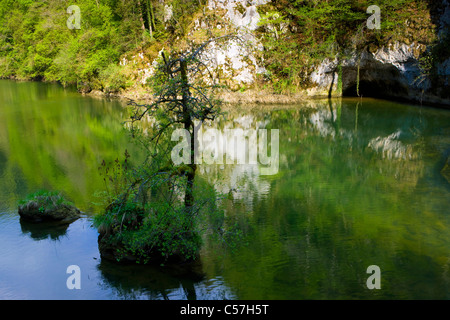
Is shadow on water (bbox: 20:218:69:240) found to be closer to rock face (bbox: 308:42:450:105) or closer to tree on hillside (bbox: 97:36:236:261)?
tree on hillside (bbox: 97:36:236:261)

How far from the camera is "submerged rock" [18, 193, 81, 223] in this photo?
10898 millimetres

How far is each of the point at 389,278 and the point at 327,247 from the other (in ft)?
5.45

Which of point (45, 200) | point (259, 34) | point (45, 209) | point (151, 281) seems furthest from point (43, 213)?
point (259, 34)

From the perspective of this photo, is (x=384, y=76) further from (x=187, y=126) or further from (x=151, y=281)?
(x=151, y=281)

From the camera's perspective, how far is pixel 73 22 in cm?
4409

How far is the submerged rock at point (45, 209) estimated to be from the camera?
1090cm

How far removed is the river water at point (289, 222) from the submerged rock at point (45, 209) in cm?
33

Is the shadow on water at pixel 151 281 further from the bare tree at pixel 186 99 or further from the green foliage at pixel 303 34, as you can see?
the green foliage at pixel 303 34

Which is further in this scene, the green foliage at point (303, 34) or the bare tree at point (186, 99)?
the green foliage at point (303, 34)

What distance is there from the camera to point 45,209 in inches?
430

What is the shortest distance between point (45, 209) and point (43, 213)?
0.12 meters

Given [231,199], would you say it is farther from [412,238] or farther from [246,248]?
[412,238]

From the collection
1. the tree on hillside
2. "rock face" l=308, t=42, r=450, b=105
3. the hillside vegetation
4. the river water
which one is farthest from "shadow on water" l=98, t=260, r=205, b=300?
the hillside vegetation

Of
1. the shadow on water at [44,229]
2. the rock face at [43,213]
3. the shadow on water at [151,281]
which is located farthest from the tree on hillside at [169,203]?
the rock face at [43,213]
